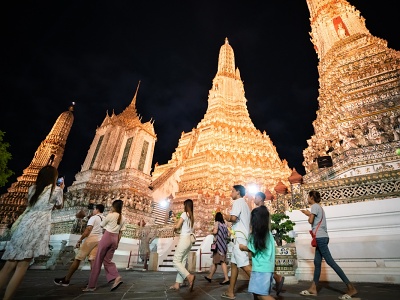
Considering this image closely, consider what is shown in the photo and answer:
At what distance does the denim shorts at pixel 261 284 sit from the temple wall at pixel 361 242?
4047mm

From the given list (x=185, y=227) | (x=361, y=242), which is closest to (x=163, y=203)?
(x=361, y=242)

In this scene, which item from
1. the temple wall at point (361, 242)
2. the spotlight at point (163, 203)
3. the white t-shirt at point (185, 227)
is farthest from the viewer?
the spotlight at point (163, 203)

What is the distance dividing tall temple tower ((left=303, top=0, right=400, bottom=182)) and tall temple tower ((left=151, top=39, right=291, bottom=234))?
8.84 metres

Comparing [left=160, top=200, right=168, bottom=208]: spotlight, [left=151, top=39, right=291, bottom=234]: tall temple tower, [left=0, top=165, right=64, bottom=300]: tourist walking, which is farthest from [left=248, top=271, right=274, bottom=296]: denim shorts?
[left=160, top=200, right=168, bottom=208]: spotlight

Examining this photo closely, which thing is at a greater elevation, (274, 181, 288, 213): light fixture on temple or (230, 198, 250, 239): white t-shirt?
(274, 181, 288, 213): light fixture on temple

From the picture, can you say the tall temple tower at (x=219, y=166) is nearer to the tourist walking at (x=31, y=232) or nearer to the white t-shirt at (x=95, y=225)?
the white t-shirt at (x=95, y=225)

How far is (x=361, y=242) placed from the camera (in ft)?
18.6

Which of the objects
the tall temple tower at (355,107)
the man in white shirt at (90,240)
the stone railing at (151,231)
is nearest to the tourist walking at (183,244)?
the man in white shirt at (90,240)

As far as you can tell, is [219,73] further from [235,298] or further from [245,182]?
[235,298]

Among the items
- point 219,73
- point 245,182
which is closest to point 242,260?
point 245,182

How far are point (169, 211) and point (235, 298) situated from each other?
21.7 m

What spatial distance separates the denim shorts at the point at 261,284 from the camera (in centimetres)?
249

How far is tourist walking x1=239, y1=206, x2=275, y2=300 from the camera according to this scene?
2521mm

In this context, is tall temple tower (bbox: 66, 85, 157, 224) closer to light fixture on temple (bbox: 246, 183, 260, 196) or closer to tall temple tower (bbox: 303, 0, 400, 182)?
light fixture on temple (bbox: 246, 183, 260, 196)
